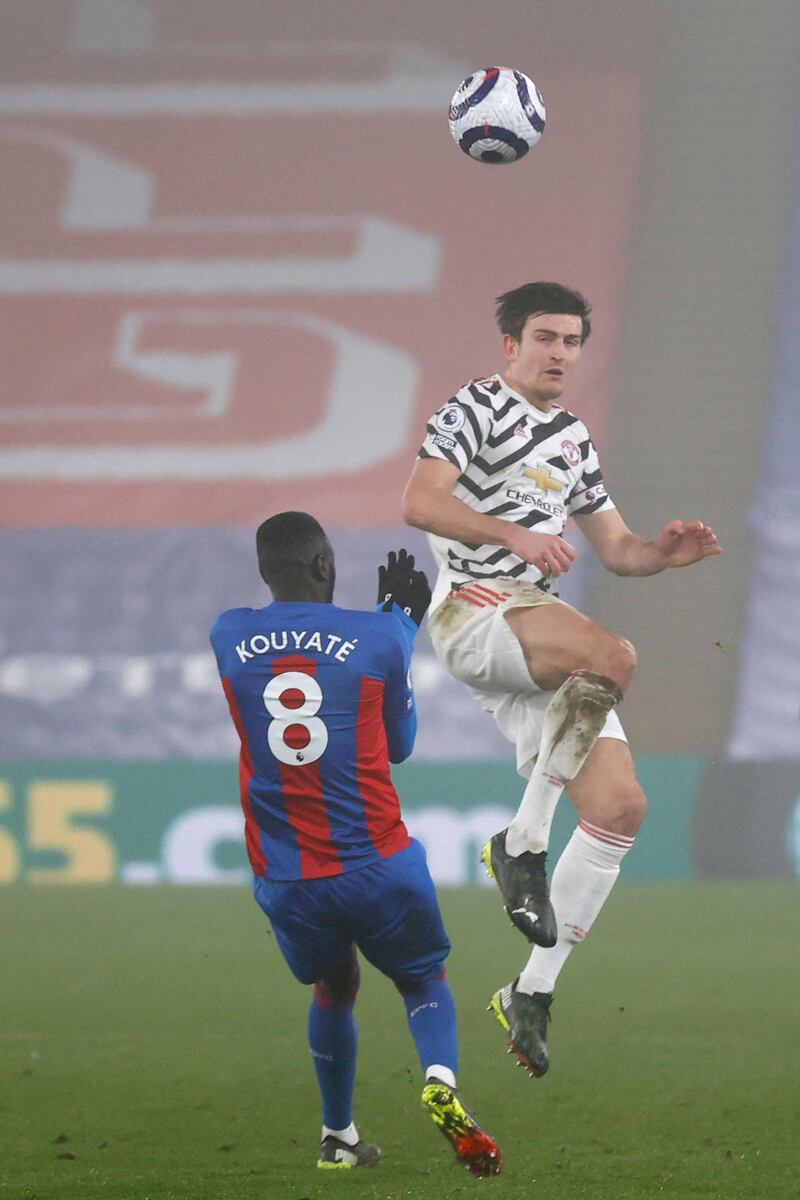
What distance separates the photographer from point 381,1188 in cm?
429

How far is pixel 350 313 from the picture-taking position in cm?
1452

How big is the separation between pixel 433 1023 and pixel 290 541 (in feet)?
4.01

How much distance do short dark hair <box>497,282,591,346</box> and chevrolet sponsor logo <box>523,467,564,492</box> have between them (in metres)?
0.38

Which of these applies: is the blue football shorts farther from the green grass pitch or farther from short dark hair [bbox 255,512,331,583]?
short dark hair [bbox 255,512,331,583]

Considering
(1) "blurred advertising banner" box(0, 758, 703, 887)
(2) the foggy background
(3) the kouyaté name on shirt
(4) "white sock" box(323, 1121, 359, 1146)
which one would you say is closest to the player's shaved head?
(3) the kouyaté name on shirt

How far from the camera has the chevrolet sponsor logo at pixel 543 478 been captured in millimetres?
4867

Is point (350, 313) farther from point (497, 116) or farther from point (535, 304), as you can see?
point (535, 304)

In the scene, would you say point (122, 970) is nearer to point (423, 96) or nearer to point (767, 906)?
point (767, 906)

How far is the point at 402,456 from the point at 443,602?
9.22 meters

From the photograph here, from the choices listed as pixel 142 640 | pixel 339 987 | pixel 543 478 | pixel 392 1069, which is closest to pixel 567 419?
pixel 543 478

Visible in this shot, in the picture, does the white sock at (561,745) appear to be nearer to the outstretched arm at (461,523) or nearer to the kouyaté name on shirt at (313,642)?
the outstretched arm at (461,523)

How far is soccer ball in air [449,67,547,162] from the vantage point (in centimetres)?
533

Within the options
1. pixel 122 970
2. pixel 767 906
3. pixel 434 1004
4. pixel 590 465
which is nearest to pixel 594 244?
pixel 767 906

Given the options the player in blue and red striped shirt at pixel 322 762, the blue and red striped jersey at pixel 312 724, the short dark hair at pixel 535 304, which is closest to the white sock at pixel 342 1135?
the player in blue and red striped shirt at pixel 322 762
